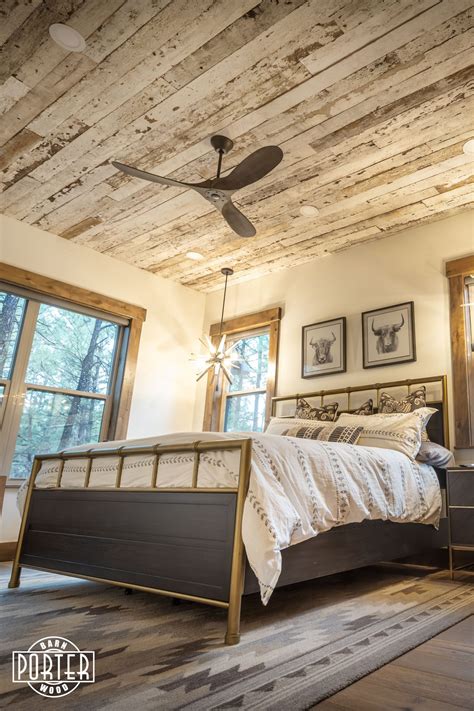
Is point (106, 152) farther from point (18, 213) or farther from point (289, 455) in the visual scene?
point (289, 455)

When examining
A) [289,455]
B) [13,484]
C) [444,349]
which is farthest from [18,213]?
[444,349]

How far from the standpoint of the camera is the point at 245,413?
5062 millimetres

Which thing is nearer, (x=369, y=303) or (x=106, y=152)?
(x=106, y=152)

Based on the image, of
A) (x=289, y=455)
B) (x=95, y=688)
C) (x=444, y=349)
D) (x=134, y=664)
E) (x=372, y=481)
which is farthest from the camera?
(x=444, y=349)

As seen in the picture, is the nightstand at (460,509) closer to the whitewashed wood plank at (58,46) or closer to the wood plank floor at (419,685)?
the wood plank floor at (419,685)

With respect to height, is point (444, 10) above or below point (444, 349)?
above

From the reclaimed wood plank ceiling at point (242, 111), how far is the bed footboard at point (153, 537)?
6.47ft

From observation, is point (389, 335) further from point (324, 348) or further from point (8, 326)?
point (8, 326)

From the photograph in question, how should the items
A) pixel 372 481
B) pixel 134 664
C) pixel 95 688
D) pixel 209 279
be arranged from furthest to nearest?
pixel 209 279 → pixel 372 481 → pixel 134 664 → pixel 95 688

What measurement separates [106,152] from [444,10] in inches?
83.7

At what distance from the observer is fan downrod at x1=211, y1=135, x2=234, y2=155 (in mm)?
3119

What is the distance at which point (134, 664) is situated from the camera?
1425 mm

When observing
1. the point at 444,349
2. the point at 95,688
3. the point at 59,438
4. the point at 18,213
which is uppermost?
the point at 18,213

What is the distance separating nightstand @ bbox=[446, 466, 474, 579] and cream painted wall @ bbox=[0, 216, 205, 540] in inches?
116
